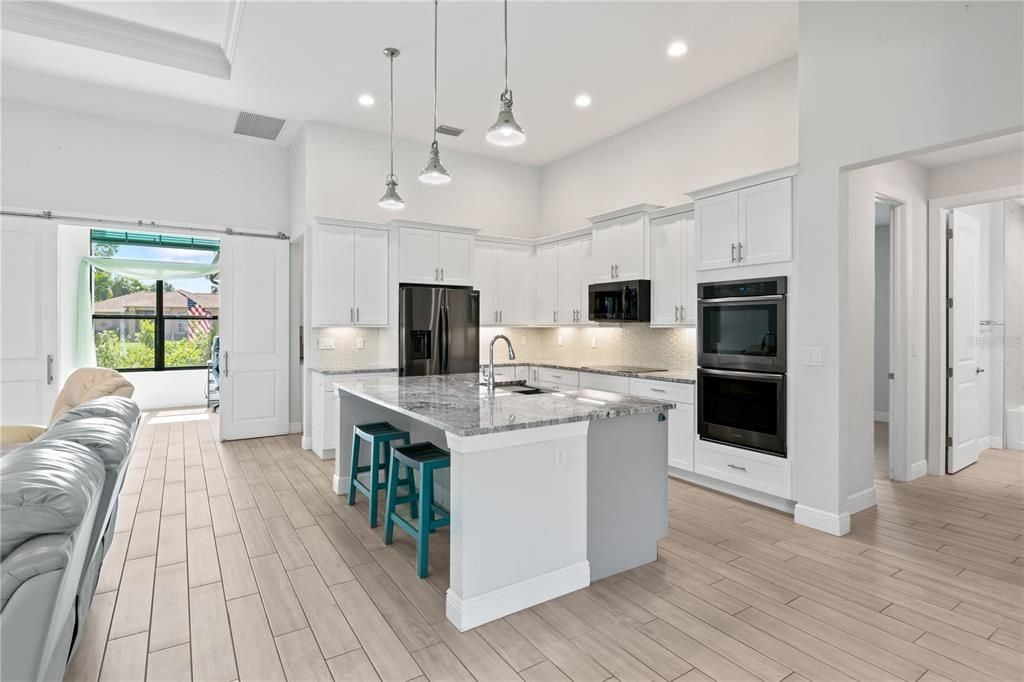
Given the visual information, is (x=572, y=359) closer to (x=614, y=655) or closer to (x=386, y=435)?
(x=386, y=435)

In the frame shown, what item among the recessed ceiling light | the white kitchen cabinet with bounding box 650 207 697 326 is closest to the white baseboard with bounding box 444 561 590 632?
the white kitchen cabinet with bounding box 650 207 697 326

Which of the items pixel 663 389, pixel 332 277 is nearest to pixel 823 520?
pixel 663 389

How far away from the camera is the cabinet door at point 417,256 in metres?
5.50

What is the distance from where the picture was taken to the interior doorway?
462cm

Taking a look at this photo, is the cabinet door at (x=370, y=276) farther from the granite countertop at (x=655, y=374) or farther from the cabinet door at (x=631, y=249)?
the cabinet door at (x=631, y=249)

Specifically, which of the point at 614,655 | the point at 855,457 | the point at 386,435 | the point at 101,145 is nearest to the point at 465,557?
the point at 614,655

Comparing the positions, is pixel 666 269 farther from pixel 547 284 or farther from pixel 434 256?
pixel 434 256

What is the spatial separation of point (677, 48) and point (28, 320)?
6483 mm

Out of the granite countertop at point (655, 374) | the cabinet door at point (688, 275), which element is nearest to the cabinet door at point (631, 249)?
the cabinet door at point (688, 275)

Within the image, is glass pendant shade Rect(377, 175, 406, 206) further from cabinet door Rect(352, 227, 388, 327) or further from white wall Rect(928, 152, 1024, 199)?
white wall Rect(928, 152, 1024, 199)

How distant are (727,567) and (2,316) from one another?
664cm

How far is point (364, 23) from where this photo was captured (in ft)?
12.2

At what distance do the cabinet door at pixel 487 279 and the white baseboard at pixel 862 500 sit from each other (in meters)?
3.89

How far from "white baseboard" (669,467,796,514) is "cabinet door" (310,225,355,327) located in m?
3.58
